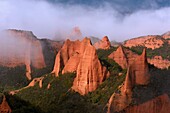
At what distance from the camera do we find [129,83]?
43.2m

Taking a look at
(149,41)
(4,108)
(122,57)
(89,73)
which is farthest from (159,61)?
(4,108)

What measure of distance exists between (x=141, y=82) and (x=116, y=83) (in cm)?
628

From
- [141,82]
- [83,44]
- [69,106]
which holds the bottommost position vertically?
[69,106]

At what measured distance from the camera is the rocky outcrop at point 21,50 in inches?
4301

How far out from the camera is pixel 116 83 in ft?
164

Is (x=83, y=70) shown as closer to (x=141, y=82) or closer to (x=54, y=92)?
(x=54, y=92)

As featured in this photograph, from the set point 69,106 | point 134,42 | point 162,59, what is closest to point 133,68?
point 69,106

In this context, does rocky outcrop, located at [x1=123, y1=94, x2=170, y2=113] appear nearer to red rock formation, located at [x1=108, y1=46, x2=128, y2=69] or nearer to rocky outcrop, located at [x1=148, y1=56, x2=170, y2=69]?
red rock formation, located at [x1=108, y1=46, x2=128, y2=69]

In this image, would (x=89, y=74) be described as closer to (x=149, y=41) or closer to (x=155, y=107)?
(x=155, y=107)

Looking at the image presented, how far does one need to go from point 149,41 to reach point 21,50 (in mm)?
39608

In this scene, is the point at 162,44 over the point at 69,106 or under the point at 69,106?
over

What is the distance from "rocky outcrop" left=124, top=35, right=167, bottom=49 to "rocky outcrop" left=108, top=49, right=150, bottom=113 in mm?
71533

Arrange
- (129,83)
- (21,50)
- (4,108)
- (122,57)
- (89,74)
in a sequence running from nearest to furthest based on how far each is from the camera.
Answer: (4,108)
(129,83)
(89,74)
(122,57)
(21,50)

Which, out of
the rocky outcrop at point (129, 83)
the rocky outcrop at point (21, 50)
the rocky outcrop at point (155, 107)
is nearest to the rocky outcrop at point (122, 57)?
the rocky outcrop at point (129, 83)
